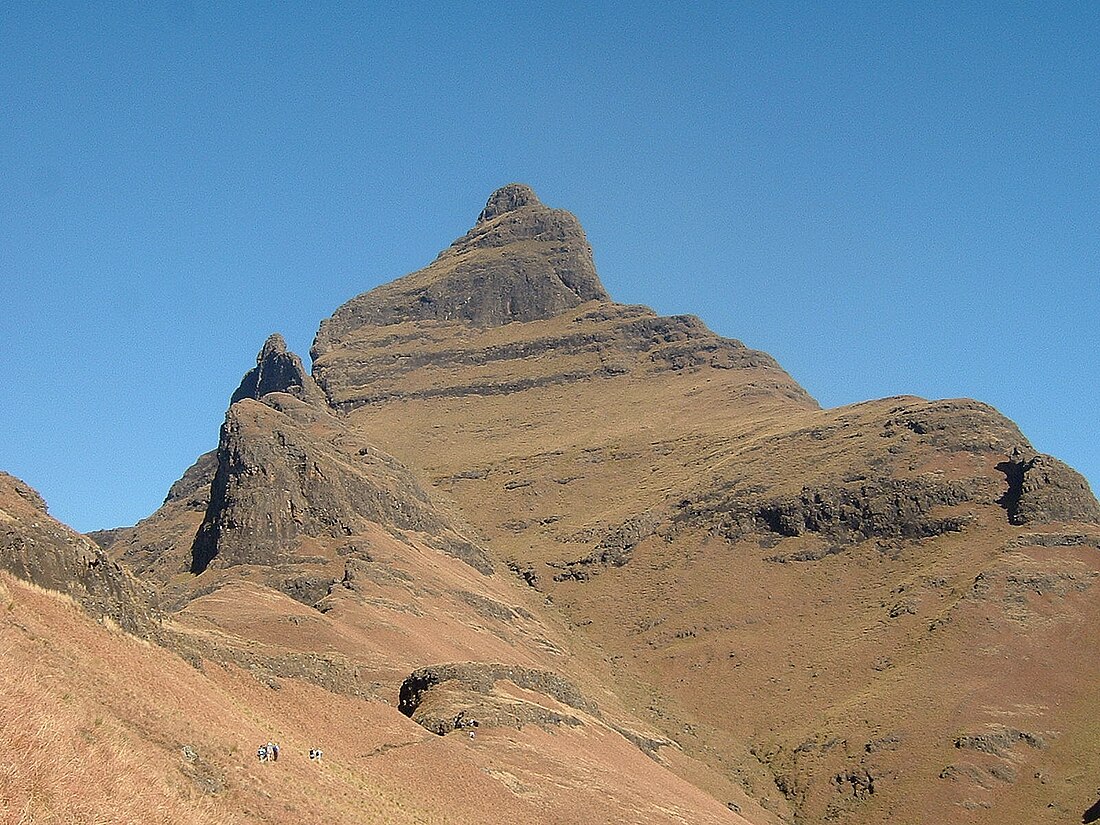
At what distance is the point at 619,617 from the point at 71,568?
8907 centimetres

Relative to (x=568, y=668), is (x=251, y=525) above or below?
above

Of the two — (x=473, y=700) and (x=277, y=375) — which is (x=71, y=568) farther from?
(x=277, y=375)

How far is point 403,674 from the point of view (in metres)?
70.2

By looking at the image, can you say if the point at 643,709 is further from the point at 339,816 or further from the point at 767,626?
the point at 339,816

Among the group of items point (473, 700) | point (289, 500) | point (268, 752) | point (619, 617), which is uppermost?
point (289, 500)

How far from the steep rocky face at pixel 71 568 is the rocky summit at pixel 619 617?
131 millimetres

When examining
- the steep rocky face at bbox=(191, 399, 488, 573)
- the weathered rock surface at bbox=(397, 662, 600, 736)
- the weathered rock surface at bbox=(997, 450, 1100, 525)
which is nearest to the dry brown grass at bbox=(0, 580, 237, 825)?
the weathered rock surface at bbox=(397, 662, 600, 736)

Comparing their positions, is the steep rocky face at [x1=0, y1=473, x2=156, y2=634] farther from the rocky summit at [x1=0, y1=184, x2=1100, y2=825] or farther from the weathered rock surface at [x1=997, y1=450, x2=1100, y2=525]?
the weathered rock surface at [x1=997, y1=450, x2=1100, y2=525]

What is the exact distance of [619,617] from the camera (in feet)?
407

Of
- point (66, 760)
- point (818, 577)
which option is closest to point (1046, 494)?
point (818, 577)

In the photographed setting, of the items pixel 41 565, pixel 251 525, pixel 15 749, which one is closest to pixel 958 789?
pixel 251 525

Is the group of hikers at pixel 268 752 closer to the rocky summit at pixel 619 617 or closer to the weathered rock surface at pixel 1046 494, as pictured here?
the rocky summit at pixel 619 617

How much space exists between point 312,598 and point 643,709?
33846 millimetres

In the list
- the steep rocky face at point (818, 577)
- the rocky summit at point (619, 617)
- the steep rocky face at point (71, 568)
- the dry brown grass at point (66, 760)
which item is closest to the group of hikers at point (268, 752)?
the rocky summit at point (619, 617)
